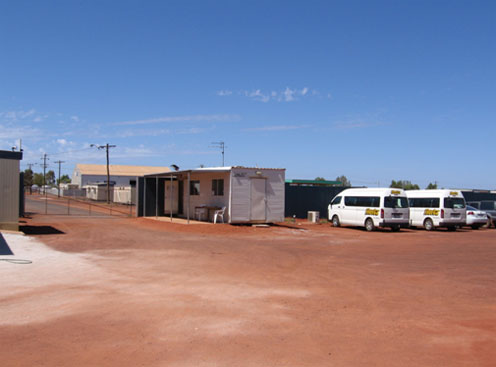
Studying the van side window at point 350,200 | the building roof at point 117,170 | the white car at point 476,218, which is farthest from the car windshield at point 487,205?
the building roof at point 117,170

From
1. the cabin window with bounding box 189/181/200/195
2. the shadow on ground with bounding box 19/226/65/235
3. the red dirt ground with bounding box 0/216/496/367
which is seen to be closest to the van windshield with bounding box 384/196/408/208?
the red dirt ground with bounding box 0/216/496/367

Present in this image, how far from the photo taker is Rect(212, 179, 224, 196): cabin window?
24.2m

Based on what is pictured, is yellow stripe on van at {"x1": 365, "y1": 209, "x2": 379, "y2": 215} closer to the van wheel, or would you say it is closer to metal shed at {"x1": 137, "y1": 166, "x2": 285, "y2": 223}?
the van wheel

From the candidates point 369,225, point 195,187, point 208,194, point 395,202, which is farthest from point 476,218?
point 195,187

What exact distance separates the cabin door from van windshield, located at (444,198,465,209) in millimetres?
8854

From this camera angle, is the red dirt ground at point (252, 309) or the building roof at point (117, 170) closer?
the red dirt ground at point (252, 309)

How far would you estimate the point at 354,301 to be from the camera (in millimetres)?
7969

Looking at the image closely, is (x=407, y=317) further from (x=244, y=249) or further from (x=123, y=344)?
(x=244, y=249)

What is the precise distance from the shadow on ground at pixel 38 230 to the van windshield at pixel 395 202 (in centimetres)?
1402

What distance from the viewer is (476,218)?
25500mm

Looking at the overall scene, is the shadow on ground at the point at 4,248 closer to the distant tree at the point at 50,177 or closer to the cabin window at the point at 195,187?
the cabin window at the point at 195,187

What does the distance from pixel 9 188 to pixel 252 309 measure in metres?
13.4

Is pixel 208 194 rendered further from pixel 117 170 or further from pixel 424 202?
pixel 117 170

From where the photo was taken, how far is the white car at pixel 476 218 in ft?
83.5
